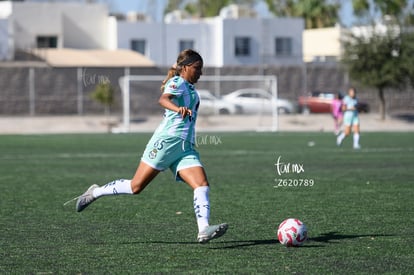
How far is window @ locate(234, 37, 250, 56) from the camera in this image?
70.2m

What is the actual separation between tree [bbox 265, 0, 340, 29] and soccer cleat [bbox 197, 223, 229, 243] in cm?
7531

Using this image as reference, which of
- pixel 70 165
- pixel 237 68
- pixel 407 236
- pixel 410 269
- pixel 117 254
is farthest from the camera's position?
pixel 237 68

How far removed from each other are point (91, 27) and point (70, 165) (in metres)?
47.6

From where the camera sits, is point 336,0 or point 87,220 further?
point 336,0

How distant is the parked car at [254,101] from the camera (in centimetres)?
5038

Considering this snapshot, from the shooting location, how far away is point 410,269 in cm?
834

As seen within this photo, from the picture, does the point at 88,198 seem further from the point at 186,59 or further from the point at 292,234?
the point at 292,234

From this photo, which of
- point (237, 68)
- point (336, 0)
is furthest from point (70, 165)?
point (336, 0)

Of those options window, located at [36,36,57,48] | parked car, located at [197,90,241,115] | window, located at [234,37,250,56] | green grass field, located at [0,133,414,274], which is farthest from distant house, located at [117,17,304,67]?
green grass field, located at [0,133,414,274]

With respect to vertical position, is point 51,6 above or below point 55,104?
above

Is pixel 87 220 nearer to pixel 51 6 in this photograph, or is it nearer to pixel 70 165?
pixel 70 165

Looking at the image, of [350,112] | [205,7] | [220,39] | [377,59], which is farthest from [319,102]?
[205,7]

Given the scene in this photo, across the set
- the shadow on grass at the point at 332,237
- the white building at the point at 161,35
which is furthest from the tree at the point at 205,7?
the shadow on grass at the point at 332,237

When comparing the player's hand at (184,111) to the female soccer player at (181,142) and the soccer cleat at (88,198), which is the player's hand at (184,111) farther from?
the soccer cleat at (88,198)
